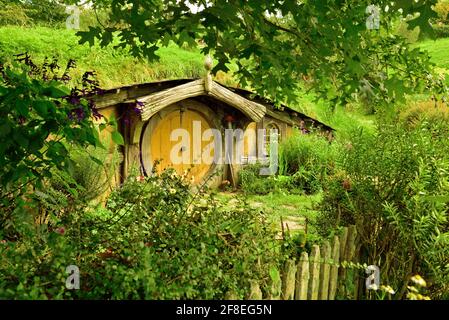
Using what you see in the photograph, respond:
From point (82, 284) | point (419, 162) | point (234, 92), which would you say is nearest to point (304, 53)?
point (419, 162)

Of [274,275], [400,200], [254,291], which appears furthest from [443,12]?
[254,291]

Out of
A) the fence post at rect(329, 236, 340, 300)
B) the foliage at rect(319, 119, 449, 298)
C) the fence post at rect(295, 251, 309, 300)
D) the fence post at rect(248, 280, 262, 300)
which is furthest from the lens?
the foliage at rect(319, 119, 449, 298)

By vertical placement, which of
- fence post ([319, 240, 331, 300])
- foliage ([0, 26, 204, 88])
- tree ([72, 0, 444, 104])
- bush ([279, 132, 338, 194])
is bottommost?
fence post ([319, 240, 331, 300])

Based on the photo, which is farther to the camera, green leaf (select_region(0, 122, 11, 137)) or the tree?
the tree

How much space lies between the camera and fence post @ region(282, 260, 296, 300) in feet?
10.1

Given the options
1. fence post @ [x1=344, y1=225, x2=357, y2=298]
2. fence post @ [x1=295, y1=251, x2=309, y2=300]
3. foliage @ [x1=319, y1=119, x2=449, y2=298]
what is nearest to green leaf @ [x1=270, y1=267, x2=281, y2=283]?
fence post @ [x1=295, y1=251, x2=309, y2=300]

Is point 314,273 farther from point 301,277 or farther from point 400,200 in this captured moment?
point 400,200

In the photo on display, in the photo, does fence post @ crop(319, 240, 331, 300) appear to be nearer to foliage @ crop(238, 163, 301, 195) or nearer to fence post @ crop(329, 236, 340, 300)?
fence post @ crop(329, 236, 340, 300)

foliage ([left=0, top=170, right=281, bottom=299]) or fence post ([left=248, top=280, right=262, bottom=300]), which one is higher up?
foliage ([left=0, top=170, right=281, bottom=299])

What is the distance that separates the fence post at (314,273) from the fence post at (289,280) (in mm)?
258

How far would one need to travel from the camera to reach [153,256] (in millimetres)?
2918

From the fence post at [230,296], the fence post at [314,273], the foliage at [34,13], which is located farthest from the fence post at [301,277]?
the foliage at [34,13]

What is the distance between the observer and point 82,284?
2832 mm

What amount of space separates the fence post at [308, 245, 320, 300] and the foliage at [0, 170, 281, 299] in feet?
0.74
